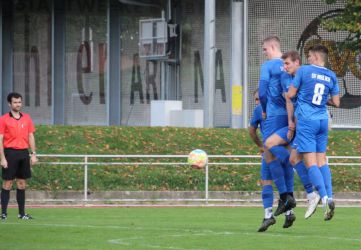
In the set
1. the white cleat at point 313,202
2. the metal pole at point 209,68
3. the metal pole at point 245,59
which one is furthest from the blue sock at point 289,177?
the metal pole at point 245,59

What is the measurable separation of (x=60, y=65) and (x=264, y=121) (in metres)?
28.9

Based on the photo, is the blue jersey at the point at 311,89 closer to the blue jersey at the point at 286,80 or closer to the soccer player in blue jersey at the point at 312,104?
the soccer player in blue jersey at the point at 312,104

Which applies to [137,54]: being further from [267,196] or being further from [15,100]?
[267,196]

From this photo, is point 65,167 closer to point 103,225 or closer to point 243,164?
point 243,164

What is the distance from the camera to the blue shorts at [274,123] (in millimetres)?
14969

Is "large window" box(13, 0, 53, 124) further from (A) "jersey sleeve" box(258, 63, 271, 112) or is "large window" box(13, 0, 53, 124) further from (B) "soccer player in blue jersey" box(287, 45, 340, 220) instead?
(B) "soccer player in blue jersey" box(287, 45, 340, 220)

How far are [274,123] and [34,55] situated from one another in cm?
2945

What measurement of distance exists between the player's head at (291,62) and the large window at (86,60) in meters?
28.6

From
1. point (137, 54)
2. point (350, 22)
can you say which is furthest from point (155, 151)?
point (137, 54)

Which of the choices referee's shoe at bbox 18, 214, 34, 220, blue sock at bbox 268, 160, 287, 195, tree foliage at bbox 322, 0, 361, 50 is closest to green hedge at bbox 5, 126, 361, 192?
tree foliage at bbox 322, 0, 361, 50

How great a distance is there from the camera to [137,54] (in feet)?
140

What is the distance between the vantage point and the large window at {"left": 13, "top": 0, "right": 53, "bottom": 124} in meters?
43.3

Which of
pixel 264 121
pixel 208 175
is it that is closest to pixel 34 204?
pixel 208 175

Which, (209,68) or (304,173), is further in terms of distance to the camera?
(209,68)
